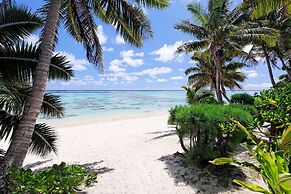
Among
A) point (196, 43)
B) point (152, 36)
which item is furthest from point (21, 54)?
point (196, 43)

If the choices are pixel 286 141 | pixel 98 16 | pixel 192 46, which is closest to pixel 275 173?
pixel 286 141

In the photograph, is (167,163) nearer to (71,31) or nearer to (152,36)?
A: (152,36)

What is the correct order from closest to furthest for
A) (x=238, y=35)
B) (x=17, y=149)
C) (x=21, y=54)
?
(x=17, y=149), (x=21, y=54), (x=238, y=35)

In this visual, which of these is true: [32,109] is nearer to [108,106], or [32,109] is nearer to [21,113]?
[21,113]

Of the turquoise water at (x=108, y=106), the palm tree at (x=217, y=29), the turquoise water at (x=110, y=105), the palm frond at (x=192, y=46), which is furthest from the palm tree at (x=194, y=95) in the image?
the turquoise water at (x=110, y=105)

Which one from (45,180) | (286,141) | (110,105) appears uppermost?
(286,141)

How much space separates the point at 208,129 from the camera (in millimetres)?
6246

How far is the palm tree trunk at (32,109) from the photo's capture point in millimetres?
4570

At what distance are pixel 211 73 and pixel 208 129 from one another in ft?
50.4

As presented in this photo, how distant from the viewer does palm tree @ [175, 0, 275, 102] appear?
14.0 m

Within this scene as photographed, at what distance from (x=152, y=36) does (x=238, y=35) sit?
26.5 feet

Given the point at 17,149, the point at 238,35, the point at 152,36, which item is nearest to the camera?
the point at 17,149

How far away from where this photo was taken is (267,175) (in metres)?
1.90

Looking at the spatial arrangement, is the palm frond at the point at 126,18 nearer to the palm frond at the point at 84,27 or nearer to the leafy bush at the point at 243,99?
the palm frond at the point at 84,27
